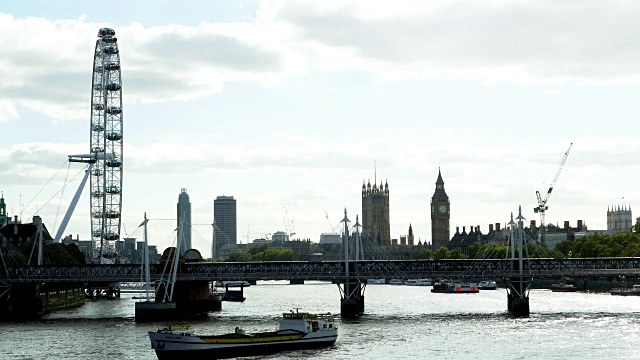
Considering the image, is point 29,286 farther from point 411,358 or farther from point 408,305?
point 411,358

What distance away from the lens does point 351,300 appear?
12431 cm

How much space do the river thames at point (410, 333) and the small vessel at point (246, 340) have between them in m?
1.43

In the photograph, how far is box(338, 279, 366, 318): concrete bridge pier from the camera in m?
124

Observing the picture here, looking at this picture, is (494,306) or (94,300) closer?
(494,306)

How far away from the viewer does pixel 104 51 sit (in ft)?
569

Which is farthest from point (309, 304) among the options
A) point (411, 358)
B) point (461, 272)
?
point (411, 358)

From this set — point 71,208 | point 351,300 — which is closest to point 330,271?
point 351,300

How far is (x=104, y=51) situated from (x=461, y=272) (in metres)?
71.6

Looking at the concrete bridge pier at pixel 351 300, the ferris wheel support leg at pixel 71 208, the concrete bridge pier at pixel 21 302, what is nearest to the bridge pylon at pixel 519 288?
the concrete bridge pier at pixel 351 300

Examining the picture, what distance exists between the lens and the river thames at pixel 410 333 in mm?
86438

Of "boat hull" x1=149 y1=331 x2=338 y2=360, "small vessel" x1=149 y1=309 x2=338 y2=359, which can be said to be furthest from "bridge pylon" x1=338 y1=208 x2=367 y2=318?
"boat hull" x1=149 y1=331 x2=338 y2=360

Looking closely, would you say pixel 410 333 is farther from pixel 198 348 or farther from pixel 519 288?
pixel 519 288

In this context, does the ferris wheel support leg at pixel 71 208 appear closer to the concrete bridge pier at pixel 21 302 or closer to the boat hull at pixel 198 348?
the concrete bridge pier at pixel 21 302

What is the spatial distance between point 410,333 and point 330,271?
2965 centimetres
